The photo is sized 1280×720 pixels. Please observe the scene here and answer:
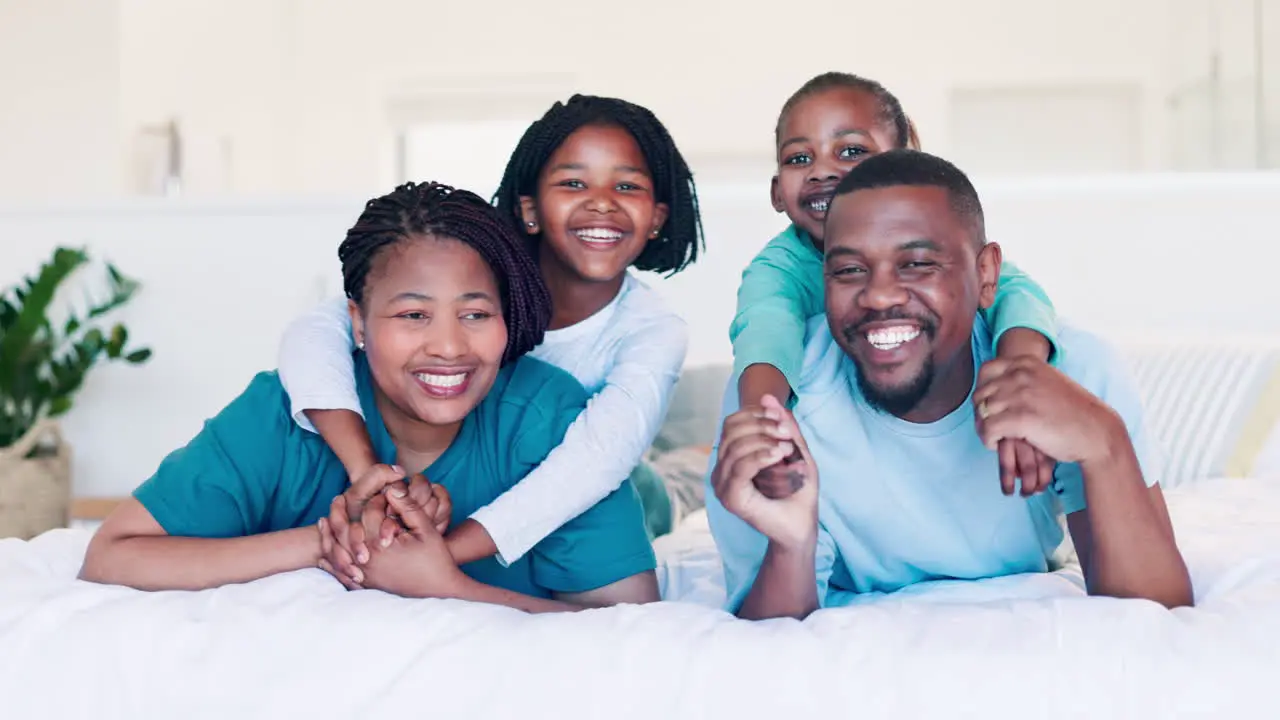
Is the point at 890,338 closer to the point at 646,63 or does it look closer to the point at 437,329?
the point at 437,329

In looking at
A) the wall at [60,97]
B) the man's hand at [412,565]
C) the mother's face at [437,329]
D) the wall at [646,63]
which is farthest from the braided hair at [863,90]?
the wall at [646,63]

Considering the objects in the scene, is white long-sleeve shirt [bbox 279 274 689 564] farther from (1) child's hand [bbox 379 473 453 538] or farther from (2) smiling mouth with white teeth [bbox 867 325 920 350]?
(2) smiling mouth with white teeth [bbox 867 325 920 350]

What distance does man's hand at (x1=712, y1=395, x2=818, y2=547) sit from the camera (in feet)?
3.44

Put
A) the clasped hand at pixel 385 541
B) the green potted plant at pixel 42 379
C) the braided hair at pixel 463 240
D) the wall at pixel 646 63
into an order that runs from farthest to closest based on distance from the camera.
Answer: the wall at pixel 646 63 → the green potted plant at pixel 42 379 → the braided hair at pixel 463 240 → the clasped hand at pixel 385 541

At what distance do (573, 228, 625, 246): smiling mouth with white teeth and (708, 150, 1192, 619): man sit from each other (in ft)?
1.17

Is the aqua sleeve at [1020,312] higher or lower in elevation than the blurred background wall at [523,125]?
lower

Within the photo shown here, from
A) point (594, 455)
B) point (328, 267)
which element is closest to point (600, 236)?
point (594, 455)

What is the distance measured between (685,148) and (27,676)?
16.8ft

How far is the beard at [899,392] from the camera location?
4.03 feet

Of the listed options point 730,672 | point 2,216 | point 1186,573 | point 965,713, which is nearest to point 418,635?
point 730,672

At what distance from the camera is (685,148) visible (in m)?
5.88

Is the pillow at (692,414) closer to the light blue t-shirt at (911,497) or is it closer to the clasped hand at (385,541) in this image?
the light blue t-shirt at (911,497)

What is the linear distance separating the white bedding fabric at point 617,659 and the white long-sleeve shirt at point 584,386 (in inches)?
10.2

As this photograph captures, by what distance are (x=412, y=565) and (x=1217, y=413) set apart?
145 centimetres
